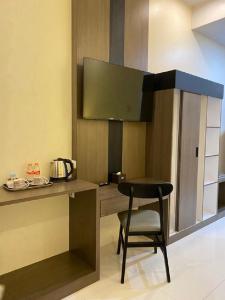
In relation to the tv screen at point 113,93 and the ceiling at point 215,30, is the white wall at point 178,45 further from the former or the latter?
the tv screen at point 113,93

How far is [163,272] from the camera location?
84.3 inches

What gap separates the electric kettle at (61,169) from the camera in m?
2.07

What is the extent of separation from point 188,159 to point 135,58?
4.58ft

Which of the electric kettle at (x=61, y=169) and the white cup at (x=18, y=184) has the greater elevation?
the electric kettle at (x=61, y=169)

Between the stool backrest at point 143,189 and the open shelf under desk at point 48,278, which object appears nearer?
the open shelf under desk at point 48,278

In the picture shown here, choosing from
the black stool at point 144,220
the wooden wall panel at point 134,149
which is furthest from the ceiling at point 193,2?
the black stool at point 144,220

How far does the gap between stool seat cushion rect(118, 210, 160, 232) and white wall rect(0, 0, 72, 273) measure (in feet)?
2.07

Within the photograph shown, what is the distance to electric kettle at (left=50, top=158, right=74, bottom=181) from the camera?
2.07 metres

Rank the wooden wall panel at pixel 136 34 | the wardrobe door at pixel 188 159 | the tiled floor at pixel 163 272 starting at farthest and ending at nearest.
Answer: the wardrobe door at pixel 188 159 < the wooden wall panel at pixel 136 34 < the tiled floor at pixel 163 272

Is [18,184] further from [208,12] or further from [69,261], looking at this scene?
[208,12]

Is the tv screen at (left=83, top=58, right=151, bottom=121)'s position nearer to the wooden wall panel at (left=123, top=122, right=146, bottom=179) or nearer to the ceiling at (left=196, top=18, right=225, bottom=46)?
the wooden wall panel at (left=123, top=122, right=146, bottom=179)

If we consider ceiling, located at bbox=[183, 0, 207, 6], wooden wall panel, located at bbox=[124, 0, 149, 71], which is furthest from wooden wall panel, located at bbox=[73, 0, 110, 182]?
ceiling, located at bbox=[183, 0, 207, 6]

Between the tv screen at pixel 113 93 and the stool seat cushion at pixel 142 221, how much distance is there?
40.3 inches

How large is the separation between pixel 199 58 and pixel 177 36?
2.11 feet
